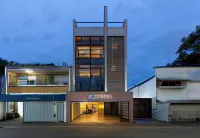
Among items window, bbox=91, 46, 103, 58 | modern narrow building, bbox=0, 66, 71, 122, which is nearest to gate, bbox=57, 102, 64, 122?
modern narrow building, bbox=0, 66, 71, 122

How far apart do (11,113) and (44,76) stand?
218 inches

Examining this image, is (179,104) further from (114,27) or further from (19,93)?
(19,93)

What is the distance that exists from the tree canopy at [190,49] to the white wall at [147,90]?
6.62m

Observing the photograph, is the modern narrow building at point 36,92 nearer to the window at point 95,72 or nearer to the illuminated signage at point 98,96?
the window at point 95,72

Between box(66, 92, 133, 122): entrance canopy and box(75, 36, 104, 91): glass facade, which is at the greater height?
box(75, 36, 104, 91): glass facade

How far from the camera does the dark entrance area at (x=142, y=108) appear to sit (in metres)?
32.8

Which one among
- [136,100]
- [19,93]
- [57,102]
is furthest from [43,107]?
[136,100]

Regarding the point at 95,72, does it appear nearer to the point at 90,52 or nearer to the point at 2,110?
the point at 90,52

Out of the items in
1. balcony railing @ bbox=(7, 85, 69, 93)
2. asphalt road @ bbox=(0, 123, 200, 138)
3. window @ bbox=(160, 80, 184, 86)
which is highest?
window @ bbox=(160, 80, 184, 86)

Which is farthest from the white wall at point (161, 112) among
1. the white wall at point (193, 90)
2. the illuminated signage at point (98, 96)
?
the illuminated signage at point (98, 96)

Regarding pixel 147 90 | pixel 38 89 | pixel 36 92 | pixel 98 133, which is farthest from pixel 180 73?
pixel 98 133

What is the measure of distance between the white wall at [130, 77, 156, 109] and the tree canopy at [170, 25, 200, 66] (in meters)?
6.62

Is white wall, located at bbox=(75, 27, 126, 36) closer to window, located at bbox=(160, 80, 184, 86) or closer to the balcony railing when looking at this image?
the balcony railing

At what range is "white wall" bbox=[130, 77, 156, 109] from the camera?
32.3 metres
